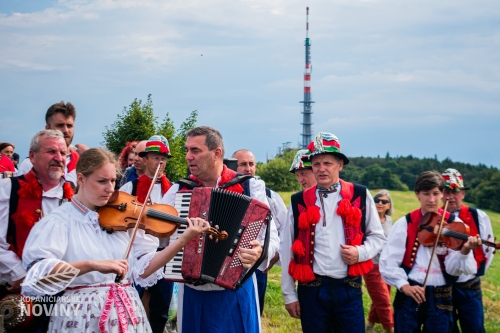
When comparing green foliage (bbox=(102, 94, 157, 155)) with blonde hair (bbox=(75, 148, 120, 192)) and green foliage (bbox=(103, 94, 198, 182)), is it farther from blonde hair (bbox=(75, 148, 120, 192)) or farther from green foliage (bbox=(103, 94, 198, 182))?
blonde hair (bbox=(75, 148, 120, 192))

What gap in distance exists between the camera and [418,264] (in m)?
5.74

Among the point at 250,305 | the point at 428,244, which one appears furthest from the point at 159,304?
the point at 428,244

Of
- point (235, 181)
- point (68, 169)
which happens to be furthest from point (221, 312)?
point (68, 169)

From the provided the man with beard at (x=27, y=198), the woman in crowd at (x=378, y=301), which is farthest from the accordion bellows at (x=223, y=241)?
the woman in crowd at (x=378, y=301)

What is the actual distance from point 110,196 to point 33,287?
79cm

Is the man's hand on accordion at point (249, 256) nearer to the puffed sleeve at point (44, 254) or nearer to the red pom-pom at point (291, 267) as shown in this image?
the red pom-pom at point (291, 267)

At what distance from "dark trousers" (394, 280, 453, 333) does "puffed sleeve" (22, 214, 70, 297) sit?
373cm

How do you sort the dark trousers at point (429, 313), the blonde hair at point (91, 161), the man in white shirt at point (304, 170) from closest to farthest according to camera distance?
the blonde hair at point (91, 161)
the dark trousers at point (429, 313)
the man in white shirt at point (304, 170)

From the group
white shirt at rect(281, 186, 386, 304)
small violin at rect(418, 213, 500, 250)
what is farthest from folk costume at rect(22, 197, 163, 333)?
small violin at rect(418, 213, 500, 250)

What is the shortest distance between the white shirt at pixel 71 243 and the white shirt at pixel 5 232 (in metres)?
1.11

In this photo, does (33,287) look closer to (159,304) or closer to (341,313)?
(341,313)

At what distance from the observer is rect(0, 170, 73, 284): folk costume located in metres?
4.43

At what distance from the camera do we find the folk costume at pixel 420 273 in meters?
5.65

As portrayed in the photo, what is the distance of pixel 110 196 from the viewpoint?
3760 millimetres
